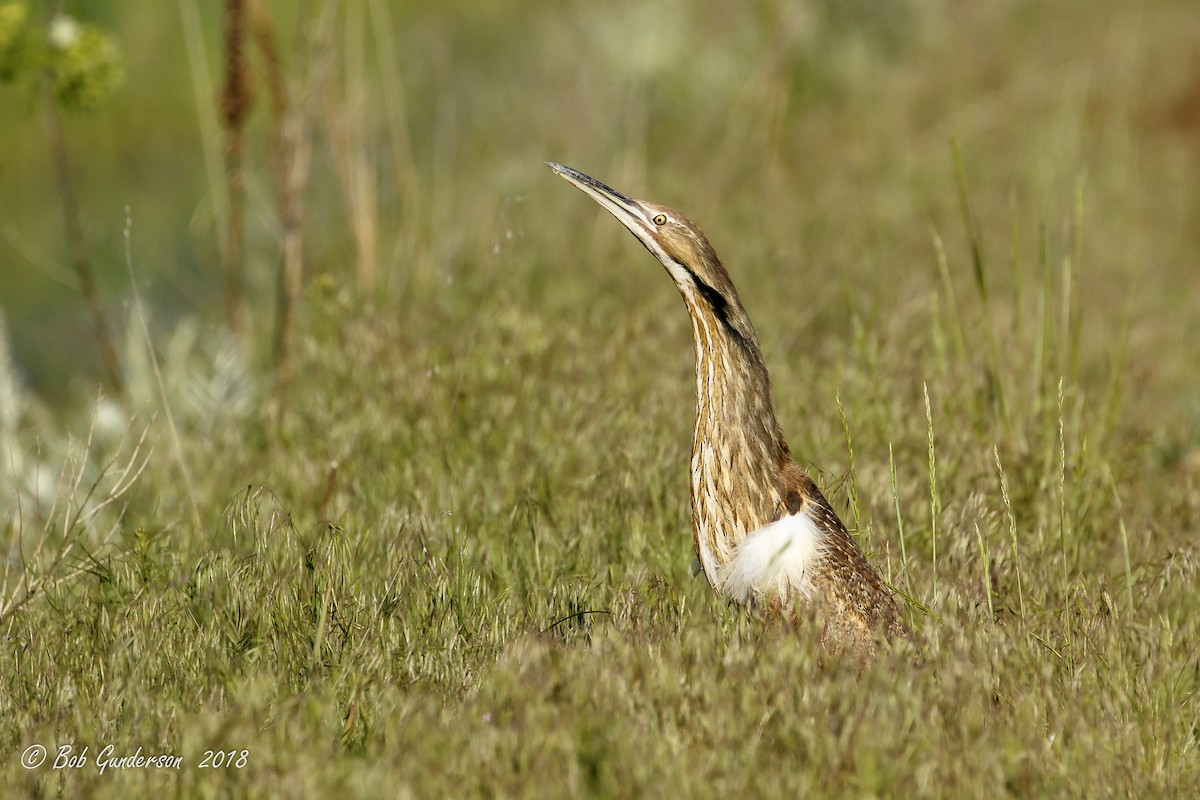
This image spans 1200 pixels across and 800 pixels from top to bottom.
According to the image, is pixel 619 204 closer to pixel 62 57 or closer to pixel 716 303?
pixel 716 303

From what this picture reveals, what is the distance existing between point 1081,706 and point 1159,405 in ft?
10.4

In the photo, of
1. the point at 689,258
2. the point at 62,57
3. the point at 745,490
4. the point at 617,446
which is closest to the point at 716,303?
the point at 689,258

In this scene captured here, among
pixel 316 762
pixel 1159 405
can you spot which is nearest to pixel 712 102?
pixel 1159 405

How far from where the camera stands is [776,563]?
314 cm

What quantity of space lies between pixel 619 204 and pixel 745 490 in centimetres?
83

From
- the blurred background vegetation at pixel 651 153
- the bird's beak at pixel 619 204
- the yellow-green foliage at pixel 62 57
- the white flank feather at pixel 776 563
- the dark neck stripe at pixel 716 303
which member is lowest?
the white flank feather at pixel 776 563

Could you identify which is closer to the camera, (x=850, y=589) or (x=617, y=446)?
(x=850, y=589)

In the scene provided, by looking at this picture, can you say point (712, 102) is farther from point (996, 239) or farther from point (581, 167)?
point (996, 239)

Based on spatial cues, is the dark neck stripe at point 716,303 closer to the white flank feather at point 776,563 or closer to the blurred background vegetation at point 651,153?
the white flank feather at point 776,563

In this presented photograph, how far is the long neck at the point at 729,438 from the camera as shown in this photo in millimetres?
3301

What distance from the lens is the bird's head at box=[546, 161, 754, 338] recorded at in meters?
3.32

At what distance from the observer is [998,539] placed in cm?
396

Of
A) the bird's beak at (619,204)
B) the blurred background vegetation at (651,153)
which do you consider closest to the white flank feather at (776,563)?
the bird's beak at (619,204)

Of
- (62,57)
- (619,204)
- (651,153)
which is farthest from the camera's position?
(651,153)
